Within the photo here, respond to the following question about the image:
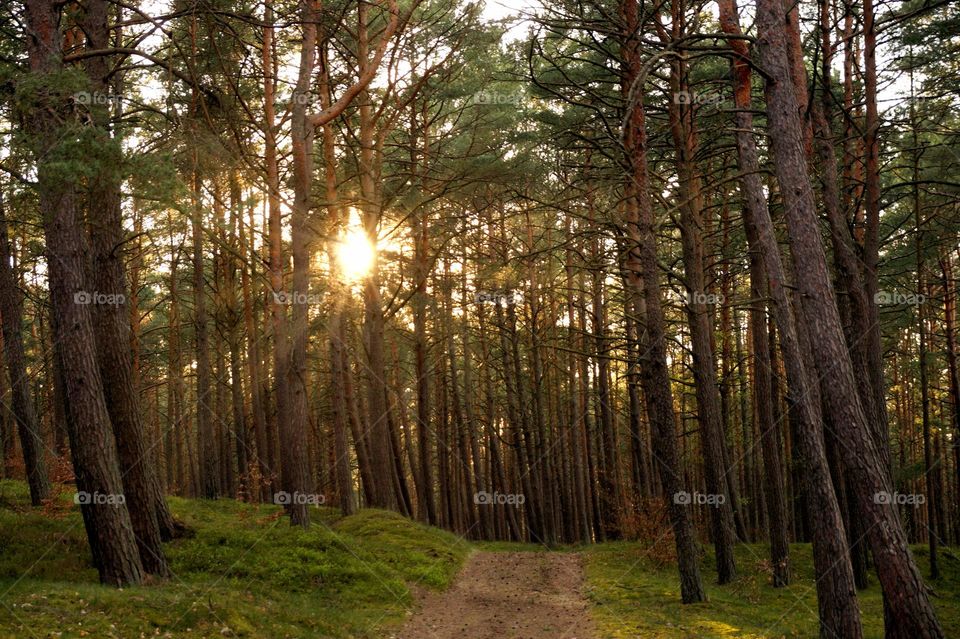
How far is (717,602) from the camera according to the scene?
453 inches

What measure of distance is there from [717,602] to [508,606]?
11.2 ft

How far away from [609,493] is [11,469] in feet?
70.5

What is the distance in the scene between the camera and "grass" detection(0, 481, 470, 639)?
25.1ft

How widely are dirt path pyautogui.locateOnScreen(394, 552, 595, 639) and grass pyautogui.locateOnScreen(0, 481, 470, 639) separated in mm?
467

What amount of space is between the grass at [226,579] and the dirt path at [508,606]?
0.47 m

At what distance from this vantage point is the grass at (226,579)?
25.1 feet

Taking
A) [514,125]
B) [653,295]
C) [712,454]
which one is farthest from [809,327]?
[514,125]

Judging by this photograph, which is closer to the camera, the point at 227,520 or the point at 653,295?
the point at 653,295

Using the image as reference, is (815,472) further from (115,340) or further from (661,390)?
(115,340)

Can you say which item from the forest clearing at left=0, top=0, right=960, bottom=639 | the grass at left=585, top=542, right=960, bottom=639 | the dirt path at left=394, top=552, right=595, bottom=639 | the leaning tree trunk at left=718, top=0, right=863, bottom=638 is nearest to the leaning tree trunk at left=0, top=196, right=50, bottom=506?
the forest clearing at left=0, top=0, right=960, bottom=639

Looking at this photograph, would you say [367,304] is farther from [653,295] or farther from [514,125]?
[653,295]

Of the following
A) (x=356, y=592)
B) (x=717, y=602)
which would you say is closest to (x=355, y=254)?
(x=356, y=592)

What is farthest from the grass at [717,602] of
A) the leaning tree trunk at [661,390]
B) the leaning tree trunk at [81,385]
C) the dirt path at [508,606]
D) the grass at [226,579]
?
the leaning tree trunk at [81,385]

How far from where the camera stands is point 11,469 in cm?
2333
